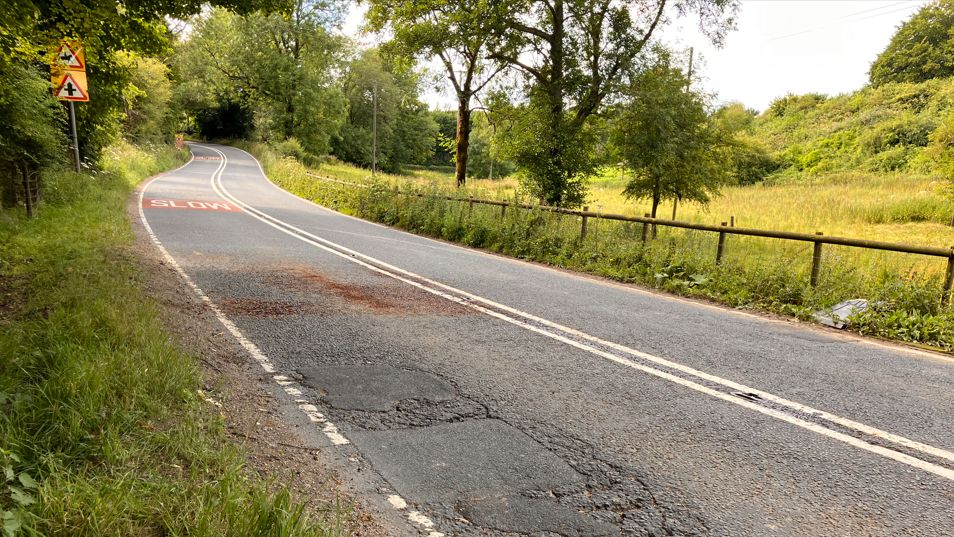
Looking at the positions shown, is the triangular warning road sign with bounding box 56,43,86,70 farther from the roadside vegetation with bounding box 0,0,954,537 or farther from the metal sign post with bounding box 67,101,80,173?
the metal sign post with bounding box 67,101,80,173

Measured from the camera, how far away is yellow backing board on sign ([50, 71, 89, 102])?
11.7 m

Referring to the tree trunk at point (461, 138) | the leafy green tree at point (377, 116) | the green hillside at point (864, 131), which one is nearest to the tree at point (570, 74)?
the tree trunk at point (461, 138)

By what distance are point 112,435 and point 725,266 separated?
911 cm

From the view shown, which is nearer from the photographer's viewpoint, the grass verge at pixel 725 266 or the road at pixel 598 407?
the road at pixel 598 407

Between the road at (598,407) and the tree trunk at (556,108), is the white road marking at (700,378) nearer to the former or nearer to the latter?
the road at (598,407)

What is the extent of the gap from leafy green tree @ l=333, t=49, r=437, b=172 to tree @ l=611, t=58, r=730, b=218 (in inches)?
2130

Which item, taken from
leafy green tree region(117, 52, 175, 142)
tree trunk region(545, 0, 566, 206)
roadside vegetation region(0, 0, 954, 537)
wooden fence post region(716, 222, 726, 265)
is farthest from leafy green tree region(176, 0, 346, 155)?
wooden fence post region(716, 222, 726, 265)

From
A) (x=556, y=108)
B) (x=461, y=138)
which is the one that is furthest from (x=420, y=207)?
(x=461, y=138)

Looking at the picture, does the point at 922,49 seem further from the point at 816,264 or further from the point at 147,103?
the point at 147,103

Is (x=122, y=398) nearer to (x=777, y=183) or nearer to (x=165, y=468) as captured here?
(x=165, y=468)

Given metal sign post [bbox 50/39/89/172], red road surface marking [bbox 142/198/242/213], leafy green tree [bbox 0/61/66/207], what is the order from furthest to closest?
red road surface marking [bbox 142/198/242/213] < metal sign post [bbox 50/39/89/172] < leafy green tree [bbox 0/61/66/207]

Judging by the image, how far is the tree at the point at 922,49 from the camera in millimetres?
49281

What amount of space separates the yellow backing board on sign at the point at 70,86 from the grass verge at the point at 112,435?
7892mm

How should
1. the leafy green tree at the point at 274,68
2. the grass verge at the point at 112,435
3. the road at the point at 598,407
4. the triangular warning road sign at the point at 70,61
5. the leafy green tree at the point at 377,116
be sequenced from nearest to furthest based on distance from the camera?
the grass verge at the point at 112,435 < the road at the point at 598,407 < the triangular warning road sign at the point at 70,61 < the leafy green tree at the point at 274,68 < the leafy green tree at the point at 377,116
